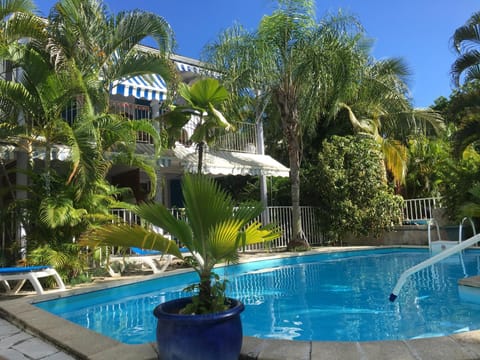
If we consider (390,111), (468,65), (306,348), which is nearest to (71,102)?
(306,348)

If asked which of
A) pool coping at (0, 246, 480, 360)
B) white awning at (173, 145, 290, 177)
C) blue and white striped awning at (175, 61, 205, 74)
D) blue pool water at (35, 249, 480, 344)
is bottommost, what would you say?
blue pool water at (35, 249, 480, 344)

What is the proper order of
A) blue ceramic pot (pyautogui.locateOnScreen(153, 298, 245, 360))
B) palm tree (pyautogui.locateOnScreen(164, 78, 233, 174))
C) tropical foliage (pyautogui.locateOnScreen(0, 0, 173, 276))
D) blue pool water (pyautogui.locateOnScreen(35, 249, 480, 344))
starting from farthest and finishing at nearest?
palm tree (pyautogui.locateOnScreen(164, 78, 233, 174)) → tropical foliage (pyautogui.locateOnScreen(0, 0, 173, 276)) → blue pool water (pyautogui.locateOnScreen(35, 249, 480, 344)) → blue ceramic pot (pyautogui.locateOnScreen(153, 298, 245, 360))

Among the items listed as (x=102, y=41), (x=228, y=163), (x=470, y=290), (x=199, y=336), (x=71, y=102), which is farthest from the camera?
(x=228, y=163)

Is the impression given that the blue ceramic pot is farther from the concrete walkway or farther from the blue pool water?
the blue pool water

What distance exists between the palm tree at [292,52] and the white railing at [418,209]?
7.85 meters

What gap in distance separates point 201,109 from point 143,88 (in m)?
3.53

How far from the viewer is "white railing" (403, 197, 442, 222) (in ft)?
63.9

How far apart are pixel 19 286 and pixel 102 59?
5887 millimetres

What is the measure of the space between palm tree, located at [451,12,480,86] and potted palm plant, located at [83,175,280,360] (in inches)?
553

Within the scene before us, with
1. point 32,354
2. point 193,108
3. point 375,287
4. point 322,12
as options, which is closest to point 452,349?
point 32,354

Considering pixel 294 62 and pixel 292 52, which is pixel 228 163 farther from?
pixel 292 52

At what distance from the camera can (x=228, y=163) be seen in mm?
16516

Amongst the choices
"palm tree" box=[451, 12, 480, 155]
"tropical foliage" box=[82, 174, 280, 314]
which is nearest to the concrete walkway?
"tropical foliage" box=[82, 174, 280, 314]

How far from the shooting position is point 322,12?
51.3 ft
